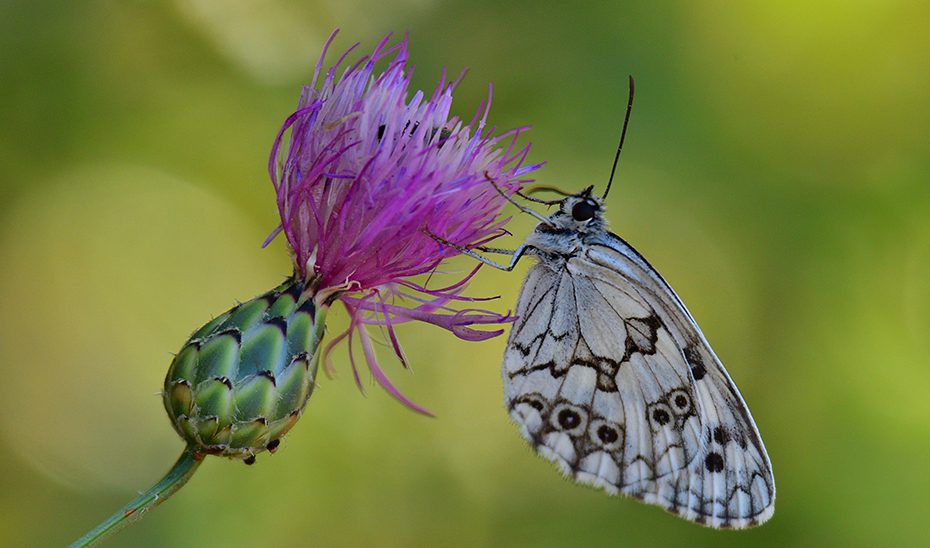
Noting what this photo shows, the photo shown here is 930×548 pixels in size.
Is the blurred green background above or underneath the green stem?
above

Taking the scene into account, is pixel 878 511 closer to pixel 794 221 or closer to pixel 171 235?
pixel 794 221

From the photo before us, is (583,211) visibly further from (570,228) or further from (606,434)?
(606,434)

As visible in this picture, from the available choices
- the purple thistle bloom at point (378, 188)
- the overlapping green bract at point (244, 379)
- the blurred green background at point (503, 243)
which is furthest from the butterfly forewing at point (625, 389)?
the blurred green background at point (503, 243)

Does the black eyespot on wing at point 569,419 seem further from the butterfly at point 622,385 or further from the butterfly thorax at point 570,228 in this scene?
the butterfly thorax at point 570,228

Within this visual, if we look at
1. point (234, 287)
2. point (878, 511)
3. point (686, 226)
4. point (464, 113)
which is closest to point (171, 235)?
point (234, 287)

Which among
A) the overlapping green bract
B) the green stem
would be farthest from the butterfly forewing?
the green stem

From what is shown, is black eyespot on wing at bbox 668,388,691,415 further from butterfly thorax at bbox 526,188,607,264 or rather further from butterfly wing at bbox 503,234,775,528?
butterfly thorax at bbox 526,188,607,264
